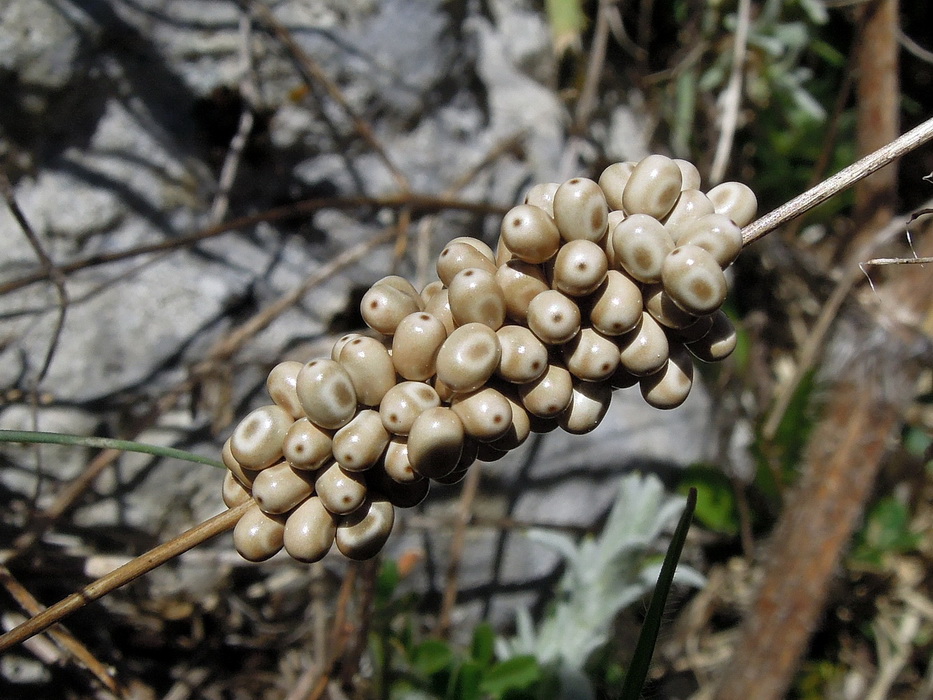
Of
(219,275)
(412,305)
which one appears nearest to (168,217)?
(219,275)

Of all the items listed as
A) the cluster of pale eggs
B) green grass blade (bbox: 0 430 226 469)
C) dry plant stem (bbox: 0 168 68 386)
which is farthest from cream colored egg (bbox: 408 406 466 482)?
dry plant stem (bbox: 0 168 68 386)

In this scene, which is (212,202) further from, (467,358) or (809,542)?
(809,542)

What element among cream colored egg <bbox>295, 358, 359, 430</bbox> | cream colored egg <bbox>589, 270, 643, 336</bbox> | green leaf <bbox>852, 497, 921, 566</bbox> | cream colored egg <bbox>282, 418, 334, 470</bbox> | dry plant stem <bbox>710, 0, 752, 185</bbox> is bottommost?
green leaf <bbox>852, 497, 921, 566</bbox>

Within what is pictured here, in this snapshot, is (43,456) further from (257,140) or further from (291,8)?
(291,8)

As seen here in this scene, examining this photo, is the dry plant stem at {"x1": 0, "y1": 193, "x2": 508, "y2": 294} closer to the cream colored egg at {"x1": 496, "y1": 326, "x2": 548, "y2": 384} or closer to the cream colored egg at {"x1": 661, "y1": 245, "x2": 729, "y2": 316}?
the cream colored egg at {"x1": 496, "y1": 326, "x2": 548, "y2": 384}

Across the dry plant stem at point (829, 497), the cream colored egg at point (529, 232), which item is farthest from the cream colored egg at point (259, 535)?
the dry plant stem at point (829, 497)

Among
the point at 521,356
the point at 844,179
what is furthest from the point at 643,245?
the point at 844,179

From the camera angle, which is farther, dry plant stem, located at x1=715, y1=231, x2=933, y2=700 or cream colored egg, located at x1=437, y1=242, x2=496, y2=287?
dry plant stem, located at x1=715, y1=231, x2=933, y2=700

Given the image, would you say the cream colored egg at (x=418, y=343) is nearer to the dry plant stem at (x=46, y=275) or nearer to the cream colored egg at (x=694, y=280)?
the cream colored egg at (x=694, y=280)
